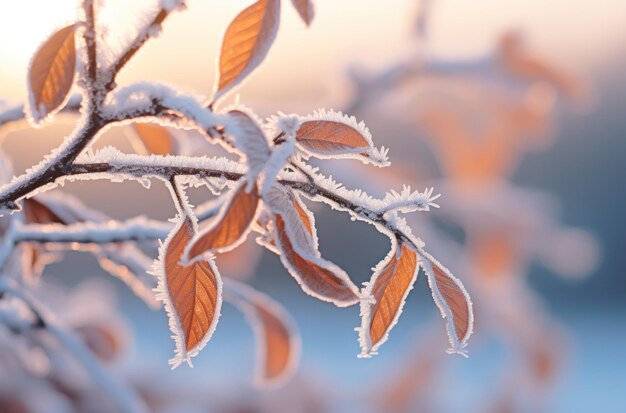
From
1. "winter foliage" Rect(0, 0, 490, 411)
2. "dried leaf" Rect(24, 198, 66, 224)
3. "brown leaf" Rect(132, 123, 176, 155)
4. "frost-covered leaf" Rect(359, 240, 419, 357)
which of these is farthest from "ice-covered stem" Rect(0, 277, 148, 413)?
"frost-covered leaf" Rect(359, 240, 419, 357)

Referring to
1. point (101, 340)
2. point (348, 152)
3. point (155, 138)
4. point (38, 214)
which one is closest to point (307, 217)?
point (348, 152)

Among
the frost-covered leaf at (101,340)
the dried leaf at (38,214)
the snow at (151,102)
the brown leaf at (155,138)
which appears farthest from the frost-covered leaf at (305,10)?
the frost-covered leaf at (101,340)

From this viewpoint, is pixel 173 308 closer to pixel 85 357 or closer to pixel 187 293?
pixel 187 293

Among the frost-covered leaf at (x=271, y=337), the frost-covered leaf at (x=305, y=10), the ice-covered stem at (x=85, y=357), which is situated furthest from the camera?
the frost-covered leaf at (x=271, y=337)

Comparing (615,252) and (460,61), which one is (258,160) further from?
(615,252)

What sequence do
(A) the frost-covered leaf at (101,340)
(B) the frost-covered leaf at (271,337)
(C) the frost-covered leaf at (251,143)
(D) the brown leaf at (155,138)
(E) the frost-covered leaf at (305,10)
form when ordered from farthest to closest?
(A) the frost-covered leaf at (101,340)
(B) the frost-covered leaf at (271,337)
(D) the brown leaf at (155,138)
(E) the frost-covered leaf at (305,10)
(C) the frost-covered leaf at (251,143)

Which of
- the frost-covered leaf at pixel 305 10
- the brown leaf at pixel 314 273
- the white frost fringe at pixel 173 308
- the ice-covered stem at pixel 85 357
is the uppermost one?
the frost-covered leaf at pixel 305 10

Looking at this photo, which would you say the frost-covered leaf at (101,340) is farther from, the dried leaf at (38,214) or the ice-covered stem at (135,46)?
the ice-covered stem at (135,46)
